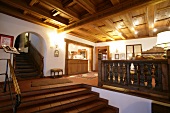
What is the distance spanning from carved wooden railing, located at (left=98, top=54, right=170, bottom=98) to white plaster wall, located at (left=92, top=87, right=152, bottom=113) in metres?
0.23

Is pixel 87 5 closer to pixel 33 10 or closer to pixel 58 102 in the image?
pixel 33 10

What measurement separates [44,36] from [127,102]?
449cm

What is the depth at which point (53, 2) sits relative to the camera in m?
2.99

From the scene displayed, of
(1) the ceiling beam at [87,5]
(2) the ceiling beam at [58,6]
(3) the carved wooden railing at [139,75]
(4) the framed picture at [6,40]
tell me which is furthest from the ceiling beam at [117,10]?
(4) the framed picture at [6,40]

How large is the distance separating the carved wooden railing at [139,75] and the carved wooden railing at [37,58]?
3.18 m

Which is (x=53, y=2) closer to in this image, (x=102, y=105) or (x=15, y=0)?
(x=15, y=0)

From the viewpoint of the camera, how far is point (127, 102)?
250 cm

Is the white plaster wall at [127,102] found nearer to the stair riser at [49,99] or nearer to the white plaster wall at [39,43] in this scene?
the stair riser at [49,99]

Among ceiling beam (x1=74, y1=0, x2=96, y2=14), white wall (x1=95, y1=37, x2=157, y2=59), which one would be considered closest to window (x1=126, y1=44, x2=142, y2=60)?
white wall (x1=95, y1=37, x2=157, y2=59)

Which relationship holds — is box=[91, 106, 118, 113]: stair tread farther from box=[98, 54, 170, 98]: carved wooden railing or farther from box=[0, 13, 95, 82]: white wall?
box=[0, 13, 95, 82]: white wall

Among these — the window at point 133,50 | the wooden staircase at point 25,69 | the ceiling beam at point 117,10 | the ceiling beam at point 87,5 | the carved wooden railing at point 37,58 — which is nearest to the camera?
the ceiling beam at point 117,10

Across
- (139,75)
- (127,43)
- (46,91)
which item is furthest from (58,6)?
(127,43)

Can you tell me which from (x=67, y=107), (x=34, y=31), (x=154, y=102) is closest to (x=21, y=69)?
(x=34, y=31)

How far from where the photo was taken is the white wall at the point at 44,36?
3.52 meters
